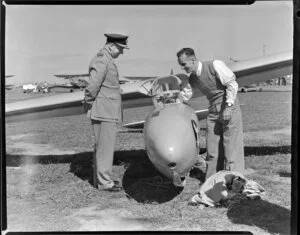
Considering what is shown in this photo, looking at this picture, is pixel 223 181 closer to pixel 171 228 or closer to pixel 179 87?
pixel 171 228

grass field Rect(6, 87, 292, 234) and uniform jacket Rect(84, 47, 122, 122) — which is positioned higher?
uniform jacket Rect(84, 47, 122, 122)

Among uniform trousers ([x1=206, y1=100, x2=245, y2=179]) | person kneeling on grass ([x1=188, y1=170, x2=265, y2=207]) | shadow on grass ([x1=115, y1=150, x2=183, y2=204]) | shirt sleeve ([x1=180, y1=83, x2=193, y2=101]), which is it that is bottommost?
shadow on grass ([x1=115, y1=150, x2=183, y2=204])

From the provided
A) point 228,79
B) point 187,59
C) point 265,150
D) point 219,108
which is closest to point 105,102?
point 187,59

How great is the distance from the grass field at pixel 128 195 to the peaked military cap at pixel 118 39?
90cm

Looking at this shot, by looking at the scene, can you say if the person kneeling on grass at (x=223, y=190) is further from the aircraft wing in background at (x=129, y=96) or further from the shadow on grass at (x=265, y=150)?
the shadow on grass at (x=265, y=150)

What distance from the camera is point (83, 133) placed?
377 inches

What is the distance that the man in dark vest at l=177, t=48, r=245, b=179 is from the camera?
14.3ft

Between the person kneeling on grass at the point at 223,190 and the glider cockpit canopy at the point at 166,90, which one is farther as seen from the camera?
the glider cockpit canopy at the point at 166,90

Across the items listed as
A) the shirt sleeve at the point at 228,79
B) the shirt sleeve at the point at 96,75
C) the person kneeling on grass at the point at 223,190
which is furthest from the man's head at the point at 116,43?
the person kneeling on grass at the point at 223,190

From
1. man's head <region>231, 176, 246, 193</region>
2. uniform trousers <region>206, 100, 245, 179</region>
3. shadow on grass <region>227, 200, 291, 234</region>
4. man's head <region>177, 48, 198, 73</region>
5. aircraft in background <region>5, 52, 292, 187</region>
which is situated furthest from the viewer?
uniform trousers <region>206, 100, 245, 179</region>

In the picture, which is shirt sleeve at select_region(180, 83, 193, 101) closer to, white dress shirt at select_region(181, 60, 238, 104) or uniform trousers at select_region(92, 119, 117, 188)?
white dress shirt at select_region(181, 60, 238, 104)

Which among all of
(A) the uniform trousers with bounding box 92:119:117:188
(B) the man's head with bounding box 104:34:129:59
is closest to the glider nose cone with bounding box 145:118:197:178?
(A) the uniform trousers with bounding box 92:119:117:188

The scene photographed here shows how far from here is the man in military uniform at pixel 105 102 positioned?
4574mm

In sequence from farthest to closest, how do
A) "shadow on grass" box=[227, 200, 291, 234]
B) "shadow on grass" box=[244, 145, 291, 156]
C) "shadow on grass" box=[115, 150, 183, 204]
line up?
"shadow on grass" box=[244, 145, 291, 156], "shadow on grass" box=[115, 150, 183, 204], "shadow on grass" box=[227, 200, 291, 234]
